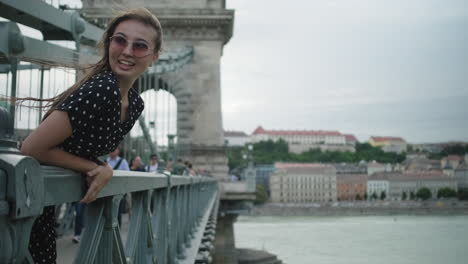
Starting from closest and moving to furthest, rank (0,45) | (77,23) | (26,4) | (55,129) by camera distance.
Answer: (55,129) → (0,45) → (26,4) → (77,23)

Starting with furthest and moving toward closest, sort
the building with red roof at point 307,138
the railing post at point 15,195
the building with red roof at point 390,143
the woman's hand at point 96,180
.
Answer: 1. the building with red roof at point 307,138
2. the building with red roof at point 390,143
3. the woman's hand at point 96,180
4. the railing post at point 15,195

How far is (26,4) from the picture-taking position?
3.32 meters

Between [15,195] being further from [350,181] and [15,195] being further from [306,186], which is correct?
[350,181]

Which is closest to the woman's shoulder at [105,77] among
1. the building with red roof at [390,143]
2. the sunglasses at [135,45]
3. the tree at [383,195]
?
the sunglasses at [135,45]

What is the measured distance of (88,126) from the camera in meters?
1.36

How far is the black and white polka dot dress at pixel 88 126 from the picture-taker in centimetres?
133

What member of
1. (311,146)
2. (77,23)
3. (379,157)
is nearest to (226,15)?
(77,23)

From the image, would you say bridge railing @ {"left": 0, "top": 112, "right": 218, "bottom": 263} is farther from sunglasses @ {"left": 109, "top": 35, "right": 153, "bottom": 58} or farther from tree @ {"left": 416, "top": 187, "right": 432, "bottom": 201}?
tree @ {"left": 416, "top": 187, "right": 432, "bottom": 201}

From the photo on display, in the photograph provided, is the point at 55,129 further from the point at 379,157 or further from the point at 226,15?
the point at 379,157

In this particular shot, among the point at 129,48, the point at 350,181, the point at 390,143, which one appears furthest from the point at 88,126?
the point at 390,143

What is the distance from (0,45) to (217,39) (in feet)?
49.7

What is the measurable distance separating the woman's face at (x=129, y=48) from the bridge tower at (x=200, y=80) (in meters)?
15.5

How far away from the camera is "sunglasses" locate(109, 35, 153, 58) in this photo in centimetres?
160

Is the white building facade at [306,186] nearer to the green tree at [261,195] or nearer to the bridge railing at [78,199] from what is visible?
the green tree at [261,195]
